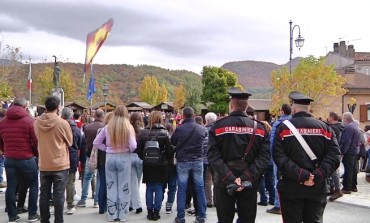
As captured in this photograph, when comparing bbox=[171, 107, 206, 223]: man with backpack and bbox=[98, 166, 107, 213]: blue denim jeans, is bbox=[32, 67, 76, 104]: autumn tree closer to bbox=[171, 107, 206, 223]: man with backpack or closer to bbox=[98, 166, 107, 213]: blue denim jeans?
bbox=[98, 166, 107, 213]: blue denim jeans

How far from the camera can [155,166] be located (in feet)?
23.1

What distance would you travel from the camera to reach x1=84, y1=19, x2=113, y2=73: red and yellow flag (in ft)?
58.2

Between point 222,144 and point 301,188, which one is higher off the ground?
point 222,144

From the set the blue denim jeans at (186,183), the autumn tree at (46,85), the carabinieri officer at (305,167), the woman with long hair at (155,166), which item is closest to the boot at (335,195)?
the blue denim jeans at (186,183)

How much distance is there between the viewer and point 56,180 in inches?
241

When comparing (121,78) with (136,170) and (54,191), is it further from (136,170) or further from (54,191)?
(54,191)

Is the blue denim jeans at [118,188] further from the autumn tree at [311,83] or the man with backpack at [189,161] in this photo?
the autumn tree at [311,83]

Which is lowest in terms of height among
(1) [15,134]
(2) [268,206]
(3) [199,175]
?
(2) [268,206]

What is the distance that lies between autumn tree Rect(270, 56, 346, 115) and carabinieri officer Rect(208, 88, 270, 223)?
3079 cm

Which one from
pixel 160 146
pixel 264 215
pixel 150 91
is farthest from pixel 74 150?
pixel 150 91

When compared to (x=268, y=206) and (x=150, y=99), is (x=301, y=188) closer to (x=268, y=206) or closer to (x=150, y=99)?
(x=268, y=206)

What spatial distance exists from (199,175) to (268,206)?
2.19m

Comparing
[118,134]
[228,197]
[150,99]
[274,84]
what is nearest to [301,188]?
[228,197]

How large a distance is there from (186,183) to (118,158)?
124 centimetres
